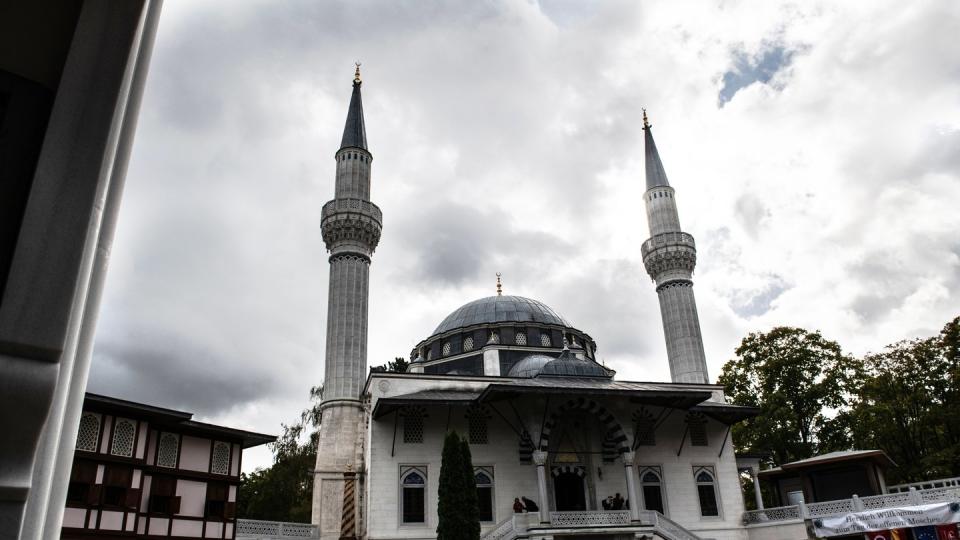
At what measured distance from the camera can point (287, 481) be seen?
1358 inches

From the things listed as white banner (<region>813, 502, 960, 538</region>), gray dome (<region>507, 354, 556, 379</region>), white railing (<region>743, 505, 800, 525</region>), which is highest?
gray dome (<region>507, 354, 556, 379</region>)

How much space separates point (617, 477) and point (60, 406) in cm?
2193

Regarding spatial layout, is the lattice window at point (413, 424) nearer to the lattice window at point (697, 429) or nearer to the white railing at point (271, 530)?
the white railing at point (271, 530)

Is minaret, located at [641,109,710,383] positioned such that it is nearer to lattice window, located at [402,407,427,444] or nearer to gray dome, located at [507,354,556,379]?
gray dome, located at [507,354,556,379]

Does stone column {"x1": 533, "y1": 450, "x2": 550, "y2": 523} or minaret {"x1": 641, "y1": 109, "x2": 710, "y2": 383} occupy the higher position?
minaret {"x1": 641, "y1": 109, "x2": 710, "y2": 383}

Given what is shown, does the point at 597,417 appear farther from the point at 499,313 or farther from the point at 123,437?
the point at 123,437

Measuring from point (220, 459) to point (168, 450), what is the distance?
A: 1420 mm

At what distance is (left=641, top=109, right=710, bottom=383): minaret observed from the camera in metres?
30.0

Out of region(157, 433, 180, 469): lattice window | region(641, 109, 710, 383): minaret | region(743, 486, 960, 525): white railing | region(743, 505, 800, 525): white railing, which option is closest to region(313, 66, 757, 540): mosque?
region(743, 505, 800, 525): white railing

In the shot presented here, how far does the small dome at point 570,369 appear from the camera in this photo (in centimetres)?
2289

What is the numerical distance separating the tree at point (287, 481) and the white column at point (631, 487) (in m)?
18.3

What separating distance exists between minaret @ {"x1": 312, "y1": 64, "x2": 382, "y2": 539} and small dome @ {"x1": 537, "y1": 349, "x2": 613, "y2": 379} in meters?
6.83

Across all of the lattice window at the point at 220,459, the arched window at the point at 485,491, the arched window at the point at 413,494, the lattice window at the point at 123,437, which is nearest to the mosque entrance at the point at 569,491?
the arched window at the point at 485,491

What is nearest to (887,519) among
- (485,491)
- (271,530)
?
(485,491)
